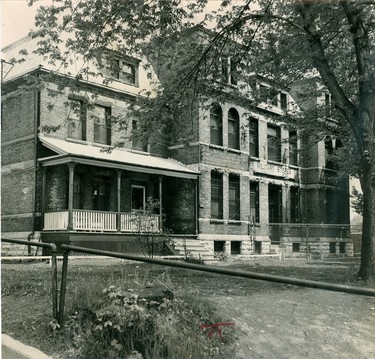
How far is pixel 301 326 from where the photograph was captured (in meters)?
5.43

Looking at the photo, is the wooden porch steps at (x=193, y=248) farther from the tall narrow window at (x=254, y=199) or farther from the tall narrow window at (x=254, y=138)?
the tall narrow window at (x=254, y=138)

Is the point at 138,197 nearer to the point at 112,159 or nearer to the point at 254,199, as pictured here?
the point at 112,159

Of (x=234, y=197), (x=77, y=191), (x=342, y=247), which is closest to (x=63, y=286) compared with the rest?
(x=77, y=191)

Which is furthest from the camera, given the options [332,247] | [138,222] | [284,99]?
[332,247]

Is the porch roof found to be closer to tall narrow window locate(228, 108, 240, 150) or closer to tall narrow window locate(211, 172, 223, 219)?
tall narrow window locate(211, 172, 223, 219)

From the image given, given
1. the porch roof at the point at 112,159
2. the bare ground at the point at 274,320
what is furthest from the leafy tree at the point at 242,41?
the porch roof at the point at 112,159

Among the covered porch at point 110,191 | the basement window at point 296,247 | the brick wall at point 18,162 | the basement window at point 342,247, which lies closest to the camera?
the covered porch at point 110,191

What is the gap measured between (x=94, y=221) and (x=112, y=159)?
8.66 feet

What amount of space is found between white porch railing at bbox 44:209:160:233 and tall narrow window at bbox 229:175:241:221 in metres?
6.03

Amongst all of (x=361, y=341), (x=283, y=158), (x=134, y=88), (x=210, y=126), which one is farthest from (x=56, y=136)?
(x=361, y=341)

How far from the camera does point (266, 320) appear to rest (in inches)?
217

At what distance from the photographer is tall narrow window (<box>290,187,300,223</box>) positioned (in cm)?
2917

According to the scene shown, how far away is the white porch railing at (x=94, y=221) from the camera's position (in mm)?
17706

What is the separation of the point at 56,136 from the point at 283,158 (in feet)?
47.4
